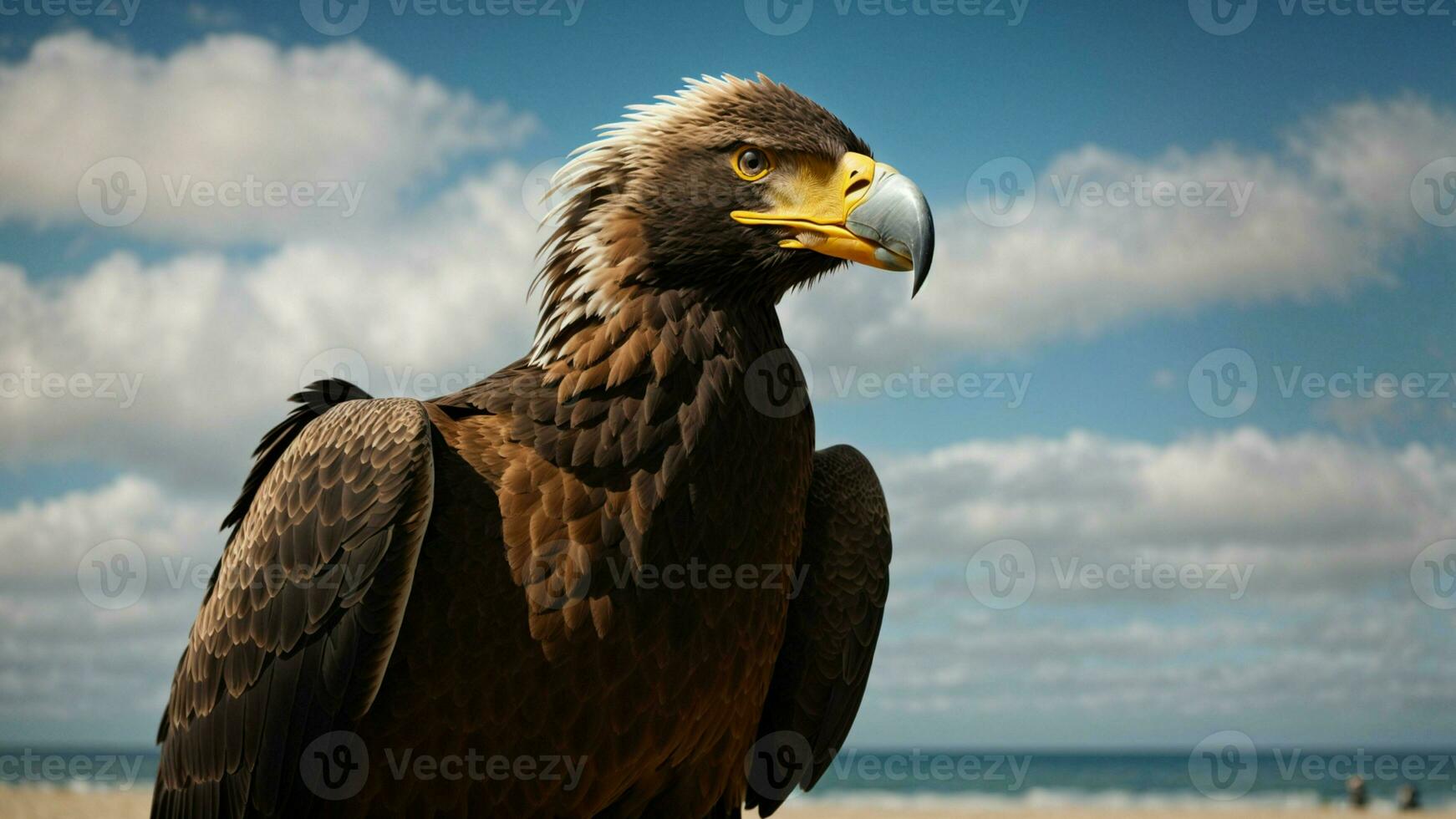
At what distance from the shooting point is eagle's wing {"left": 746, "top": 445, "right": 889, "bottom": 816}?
471cm

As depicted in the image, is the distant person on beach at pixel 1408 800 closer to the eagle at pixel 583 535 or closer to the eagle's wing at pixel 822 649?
the eagle's wing at pixel 822 649

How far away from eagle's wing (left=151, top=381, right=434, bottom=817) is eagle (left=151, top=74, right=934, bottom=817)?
1 centimetres

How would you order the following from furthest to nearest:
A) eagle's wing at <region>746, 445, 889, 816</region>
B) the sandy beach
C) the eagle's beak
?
1. the sandy beach
2. eagle's wing at <region>746, 445, 889, 816</region>
3. the eagle's beak

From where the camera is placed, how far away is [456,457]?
148 inches

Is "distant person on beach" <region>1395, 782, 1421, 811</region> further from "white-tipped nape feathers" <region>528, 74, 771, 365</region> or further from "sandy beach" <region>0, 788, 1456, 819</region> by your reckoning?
"white-tipped nape feathers" <region>528, 74, 771, 365</region>

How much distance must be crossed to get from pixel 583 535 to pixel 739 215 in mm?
1244

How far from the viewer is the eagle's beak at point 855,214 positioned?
3795 millimetres

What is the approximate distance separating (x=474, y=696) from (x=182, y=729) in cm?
145

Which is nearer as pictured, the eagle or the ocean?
the eagle

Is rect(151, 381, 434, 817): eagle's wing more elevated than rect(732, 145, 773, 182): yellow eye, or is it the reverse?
rect(732, 145, 773, 182): yellow eye

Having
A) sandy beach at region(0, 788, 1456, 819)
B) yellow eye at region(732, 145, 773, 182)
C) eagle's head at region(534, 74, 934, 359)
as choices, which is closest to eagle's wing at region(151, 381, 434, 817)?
eagle's head at region(534, 74, 934, 359)

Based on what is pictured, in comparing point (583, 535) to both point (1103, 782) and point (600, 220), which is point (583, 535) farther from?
Result: point (1103, 782)

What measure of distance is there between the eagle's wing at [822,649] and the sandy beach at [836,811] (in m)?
23.0

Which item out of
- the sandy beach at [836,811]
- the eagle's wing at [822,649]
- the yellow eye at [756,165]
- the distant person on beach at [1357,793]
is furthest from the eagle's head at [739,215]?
the distant person on beach at [1357,793]
